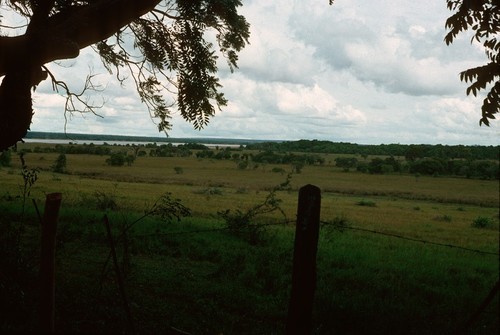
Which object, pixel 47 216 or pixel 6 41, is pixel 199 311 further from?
pixel 6 41

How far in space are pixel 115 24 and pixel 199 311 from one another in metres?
4.31

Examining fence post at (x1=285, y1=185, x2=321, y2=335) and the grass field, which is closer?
fence post at (x1=285, y1=185, x2=321, y2=335)

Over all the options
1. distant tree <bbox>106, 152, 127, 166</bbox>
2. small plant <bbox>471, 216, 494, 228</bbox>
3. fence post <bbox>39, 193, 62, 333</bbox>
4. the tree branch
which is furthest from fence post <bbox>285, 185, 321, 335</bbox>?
distant tree <bbox>106, 152, 127, 166</bbox>

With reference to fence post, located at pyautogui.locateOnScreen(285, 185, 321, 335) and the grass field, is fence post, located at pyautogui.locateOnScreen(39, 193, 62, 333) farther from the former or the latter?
fence post, located at pyautogui.locateOnScreen(285, 185, 321, 335)

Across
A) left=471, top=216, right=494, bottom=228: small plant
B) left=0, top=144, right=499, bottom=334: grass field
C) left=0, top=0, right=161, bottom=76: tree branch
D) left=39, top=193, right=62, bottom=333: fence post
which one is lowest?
left=471, top=216, right=494, bottom=228: small plant

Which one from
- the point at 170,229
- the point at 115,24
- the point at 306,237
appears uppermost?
the point at 115,24

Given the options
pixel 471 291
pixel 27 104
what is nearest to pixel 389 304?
pixel 471 291

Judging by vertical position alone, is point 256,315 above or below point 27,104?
below

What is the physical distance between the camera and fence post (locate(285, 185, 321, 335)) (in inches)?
157

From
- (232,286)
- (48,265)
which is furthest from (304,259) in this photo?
(232,286)

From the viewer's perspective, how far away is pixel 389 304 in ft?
25.1

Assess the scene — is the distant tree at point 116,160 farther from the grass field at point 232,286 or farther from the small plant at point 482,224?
the grass field at point 232,286

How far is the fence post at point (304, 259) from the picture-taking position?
4000mm

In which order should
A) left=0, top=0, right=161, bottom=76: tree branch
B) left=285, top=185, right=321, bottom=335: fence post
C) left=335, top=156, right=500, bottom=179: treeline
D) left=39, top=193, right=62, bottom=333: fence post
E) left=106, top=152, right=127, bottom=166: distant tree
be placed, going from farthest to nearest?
left=335, top=156, right=500, bottom=179: treeline, left=106, top=152, right=127, bottom=166: distant tree, left=0, top=0, right=161, bottom=76: tree branch, left=39, top=193, right=62, bottom=333: fence post, left=285, top=185, right=321, bottom=335: fence post
